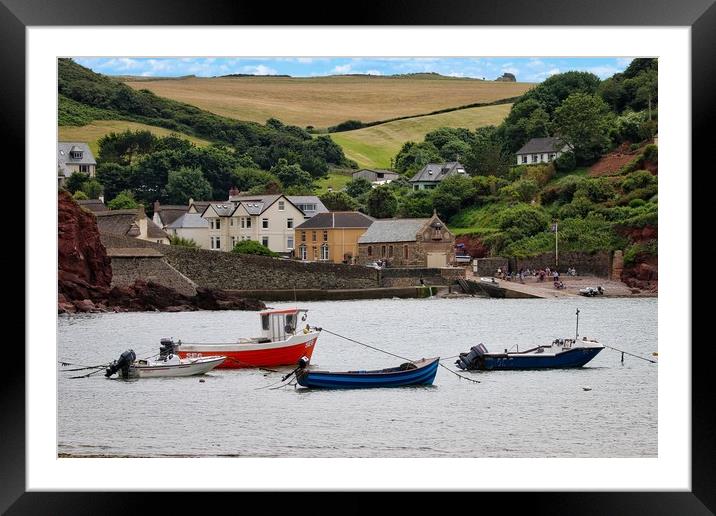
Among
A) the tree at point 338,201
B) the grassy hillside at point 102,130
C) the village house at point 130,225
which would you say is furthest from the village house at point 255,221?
the grassy hillside at point 102,130

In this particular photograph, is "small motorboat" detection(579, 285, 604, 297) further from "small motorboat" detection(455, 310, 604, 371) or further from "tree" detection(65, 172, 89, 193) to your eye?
"tree" detection(65, 172, 89, 193)

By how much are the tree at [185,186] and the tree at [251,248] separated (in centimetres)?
165

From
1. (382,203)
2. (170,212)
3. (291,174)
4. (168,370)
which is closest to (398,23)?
(168,370)

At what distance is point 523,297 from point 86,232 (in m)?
11.1

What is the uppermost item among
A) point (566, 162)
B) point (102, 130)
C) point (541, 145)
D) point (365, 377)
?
point (102, 130)

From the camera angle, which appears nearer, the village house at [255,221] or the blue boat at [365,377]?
the blue boat at [365,377]

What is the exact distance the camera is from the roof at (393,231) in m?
31.8

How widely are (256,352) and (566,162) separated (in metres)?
17.3

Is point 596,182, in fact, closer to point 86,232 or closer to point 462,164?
point 462,164

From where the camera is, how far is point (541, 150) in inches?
1294

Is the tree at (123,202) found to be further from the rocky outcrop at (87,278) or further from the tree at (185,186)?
the rocky outcrop at (87,278)

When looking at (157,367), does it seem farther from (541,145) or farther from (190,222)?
(541,145)
